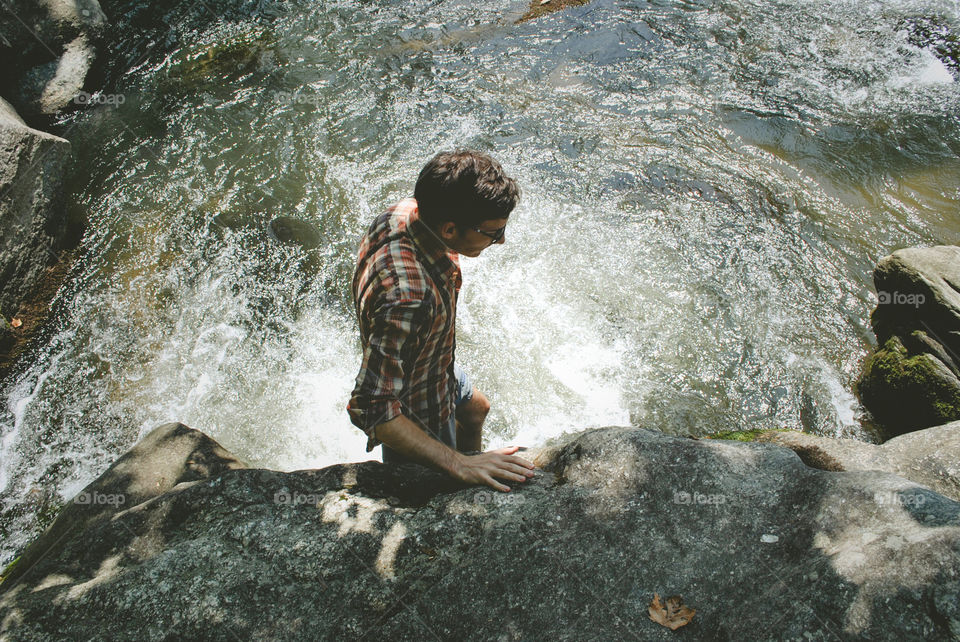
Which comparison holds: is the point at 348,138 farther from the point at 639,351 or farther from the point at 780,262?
the point at 780,262

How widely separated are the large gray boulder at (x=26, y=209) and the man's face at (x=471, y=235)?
545cm

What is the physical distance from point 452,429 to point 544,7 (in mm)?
9015

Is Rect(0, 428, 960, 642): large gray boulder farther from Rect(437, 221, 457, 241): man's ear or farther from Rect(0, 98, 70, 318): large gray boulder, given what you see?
Rect(0, 98, 70, 318): large gray boulder

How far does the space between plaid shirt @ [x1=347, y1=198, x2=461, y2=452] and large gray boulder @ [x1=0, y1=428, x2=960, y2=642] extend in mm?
513

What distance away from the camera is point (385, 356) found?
203cm

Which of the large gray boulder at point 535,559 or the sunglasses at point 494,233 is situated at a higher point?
the sunglasses at point 494,233

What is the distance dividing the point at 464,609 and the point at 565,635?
38 centimetres

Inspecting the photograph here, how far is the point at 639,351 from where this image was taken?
5117 millimetres

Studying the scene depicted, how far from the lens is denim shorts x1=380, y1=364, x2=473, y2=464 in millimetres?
2837

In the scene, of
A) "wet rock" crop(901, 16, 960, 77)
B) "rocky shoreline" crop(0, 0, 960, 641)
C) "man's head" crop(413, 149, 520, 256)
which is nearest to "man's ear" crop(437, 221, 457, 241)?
"man's head" crop(413, 149, 520, 256)

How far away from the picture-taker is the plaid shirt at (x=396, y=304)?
2029 millimetres

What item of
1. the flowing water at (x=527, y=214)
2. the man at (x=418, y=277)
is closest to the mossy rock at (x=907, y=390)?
the flowing water at (x=527, y=214)

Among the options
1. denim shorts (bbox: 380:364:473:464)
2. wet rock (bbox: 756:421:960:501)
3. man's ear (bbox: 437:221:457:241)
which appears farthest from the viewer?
denim shorts (bbox: 380:364:473:464)

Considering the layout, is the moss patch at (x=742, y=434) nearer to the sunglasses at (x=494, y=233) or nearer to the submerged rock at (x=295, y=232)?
the sunglasses at (x=494, y=233)
